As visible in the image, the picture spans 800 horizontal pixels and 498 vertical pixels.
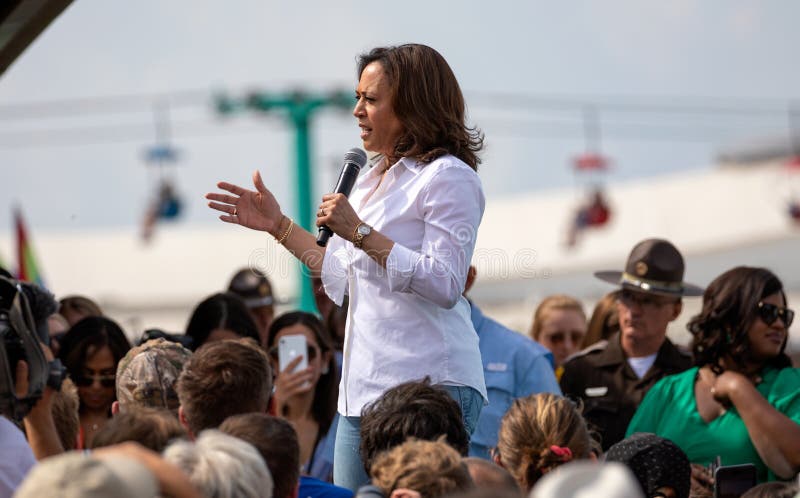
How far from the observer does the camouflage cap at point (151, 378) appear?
4.13 meters

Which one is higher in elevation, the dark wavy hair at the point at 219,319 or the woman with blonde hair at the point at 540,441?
the dark wavy hair at the point at 219,319

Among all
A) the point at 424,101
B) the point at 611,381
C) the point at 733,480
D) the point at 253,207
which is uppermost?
the point at 424,101

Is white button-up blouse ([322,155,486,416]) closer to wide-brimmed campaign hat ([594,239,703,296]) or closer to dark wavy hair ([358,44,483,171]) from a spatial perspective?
dark wavy hair ([358,44,483,171])

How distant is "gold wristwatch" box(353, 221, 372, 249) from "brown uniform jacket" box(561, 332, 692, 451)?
2400 mm

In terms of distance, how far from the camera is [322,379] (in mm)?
6047

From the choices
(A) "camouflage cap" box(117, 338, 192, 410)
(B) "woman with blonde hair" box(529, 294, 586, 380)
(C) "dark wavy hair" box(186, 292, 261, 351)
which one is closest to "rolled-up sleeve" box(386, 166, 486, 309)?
(A) "camouflage cap" box(117, 338, 192, 410)

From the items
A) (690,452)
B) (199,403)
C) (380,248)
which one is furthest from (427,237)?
(690,452)

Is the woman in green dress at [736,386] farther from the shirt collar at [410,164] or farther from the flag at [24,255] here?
the flag at [24,255]

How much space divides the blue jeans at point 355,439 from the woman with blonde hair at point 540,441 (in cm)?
22

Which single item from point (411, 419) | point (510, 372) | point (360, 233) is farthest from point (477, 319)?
point (411, 419)

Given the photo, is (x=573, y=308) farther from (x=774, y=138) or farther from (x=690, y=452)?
(x=774, y=138)

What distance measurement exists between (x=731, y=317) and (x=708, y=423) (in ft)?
1.36

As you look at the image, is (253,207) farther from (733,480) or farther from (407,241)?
(733,480)

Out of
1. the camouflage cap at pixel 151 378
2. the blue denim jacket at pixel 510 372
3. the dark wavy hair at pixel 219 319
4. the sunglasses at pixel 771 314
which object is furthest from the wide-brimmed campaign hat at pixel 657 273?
the camouflage cap at pixel 151 378
